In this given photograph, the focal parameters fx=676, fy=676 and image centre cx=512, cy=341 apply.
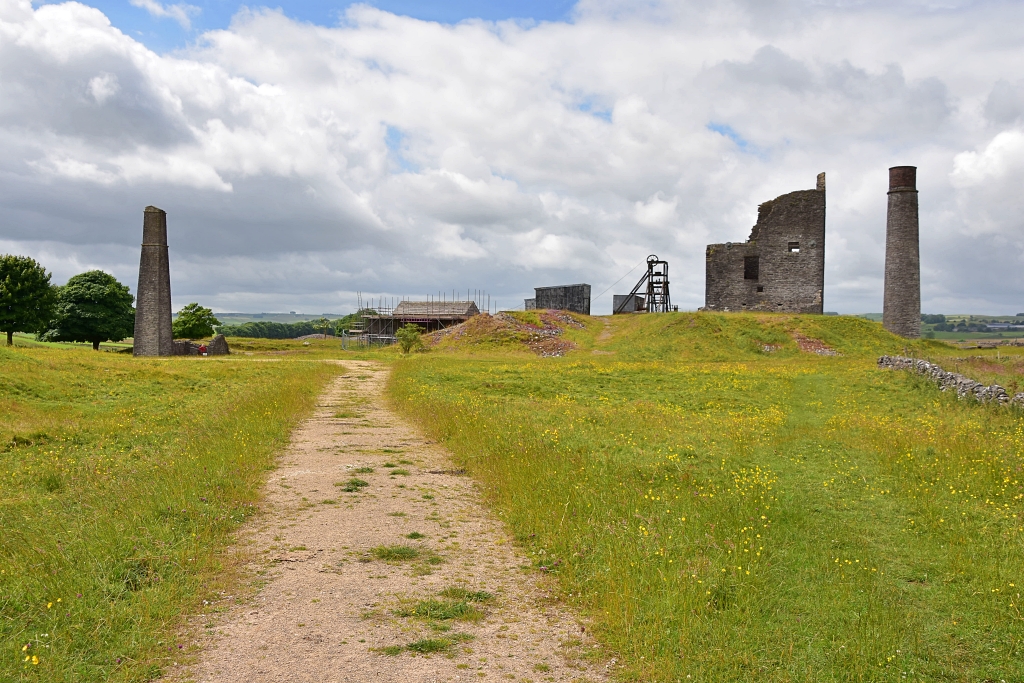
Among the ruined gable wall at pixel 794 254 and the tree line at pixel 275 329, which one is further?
the tree line at pixel 275 329

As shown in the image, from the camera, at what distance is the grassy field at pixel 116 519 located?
5840mm

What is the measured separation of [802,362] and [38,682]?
127ft

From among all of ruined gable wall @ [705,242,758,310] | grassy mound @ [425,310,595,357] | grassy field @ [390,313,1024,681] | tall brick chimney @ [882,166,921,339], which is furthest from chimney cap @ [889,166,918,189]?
grassy field @ [390,313,1024,681]

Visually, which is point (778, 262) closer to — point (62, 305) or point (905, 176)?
point (905, 176)

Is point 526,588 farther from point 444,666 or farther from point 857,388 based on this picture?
point 857,388

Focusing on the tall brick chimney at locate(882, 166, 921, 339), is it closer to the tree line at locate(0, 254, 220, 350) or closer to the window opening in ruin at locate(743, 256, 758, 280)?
the window opening in ruin at locate(743, 256, 758, 280)

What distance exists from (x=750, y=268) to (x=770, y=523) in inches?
2033

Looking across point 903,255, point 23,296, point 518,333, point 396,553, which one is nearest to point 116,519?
point 396,553

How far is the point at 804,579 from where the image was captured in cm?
794

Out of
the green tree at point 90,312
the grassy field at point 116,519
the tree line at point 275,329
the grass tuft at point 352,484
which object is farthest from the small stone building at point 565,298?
the tree line at point 275,329

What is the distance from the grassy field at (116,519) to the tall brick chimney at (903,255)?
47756mm

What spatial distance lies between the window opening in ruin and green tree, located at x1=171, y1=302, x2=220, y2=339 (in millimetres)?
60386

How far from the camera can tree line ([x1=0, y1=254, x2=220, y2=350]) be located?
58.7 meters

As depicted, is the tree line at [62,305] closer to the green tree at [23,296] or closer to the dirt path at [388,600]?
the green tree at [23,296]
